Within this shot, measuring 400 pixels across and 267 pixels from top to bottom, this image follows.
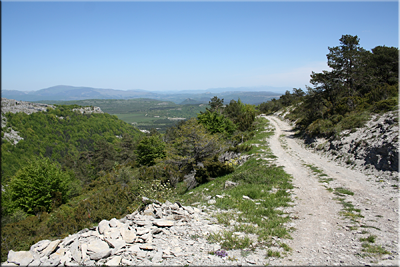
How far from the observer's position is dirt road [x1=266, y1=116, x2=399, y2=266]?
5.33 metres

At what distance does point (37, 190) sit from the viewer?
22969 mm

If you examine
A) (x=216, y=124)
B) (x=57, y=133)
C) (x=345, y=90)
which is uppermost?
(x=345, y=90)

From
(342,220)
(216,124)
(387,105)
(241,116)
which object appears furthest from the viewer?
(241,116)

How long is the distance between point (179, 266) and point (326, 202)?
288 inches

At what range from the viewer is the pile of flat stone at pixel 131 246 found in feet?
18.0

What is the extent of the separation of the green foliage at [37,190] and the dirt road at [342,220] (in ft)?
80.2

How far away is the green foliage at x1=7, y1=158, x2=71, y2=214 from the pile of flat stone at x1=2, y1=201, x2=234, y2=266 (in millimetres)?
19555

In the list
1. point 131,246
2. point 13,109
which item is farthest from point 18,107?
point 131,246

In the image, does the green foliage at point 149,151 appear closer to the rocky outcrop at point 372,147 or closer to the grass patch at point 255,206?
the grass patch at point 255,206

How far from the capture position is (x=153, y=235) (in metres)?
6.70

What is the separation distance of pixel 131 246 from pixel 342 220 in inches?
288

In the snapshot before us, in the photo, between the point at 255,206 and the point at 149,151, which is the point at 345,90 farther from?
the point at 149,151

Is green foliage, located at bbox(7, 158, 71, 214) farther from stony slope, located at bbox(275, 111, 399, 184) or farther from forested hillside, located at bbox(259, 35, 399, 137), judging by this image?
forested hillside, located at bbox(259, 35, 399, 137)

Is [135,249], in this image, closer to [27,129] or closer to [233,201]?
[233,201]
